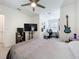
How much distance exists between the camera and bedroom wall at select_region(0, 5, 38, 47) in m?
7.44

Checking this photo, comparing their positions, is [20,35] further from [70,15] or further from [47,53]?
[47,53]

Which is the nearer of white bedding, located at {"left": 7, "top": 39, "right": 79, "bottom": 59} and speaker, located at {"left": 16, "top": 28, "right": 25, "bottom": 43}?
white bedding, located at {"left": 7, "top": 39, "right": 79, "bottom": 59}

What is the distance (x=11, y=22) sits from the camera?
7.94 m

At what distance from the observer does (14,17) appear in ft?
26.9

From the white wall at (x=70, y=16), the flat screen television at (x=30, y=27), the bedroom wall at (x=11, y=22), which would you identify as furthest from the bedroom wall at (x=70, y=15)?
the bedroom wall at (x=11, y=22)

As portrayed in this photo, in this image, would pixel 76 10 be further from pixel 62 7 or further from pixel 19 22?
pixel 19 22

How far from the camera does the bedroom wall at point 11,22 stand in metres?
7.44

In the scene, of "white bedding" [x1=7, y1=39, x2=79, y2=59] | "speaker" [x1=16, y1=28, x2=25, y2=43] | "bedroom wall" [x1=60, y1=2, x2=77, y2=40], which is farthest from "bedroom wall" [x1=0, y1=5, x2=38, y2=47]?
"white bedding" [x1=7, y1=39, x2=79, y2=59]

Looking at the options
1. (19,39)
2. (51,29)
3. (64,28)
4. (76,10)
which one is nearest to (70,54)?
(76,10)

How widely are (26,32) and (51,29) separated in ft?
12.5

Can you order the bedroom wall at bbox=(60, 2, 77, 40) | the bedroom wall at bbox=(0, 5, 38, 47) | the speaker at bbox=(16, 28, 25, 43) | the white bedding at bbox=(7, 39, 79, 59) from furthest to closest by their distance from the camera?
1. the speaker at bbox=(16, 28, 25, 43)
2. the bedroom wall at bbox=(0, 5, 38, 47)
3. the bedroom wall at bbox=(60, 2, 77, 40)
4. the white bedding at bbox=(7, 39, 79, 59)

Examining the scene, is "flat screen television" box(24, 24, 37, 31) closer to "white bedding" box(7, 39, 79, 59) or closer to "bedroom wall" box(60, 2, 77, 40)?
"bedroom wall" box(60, 2, 77, 40)

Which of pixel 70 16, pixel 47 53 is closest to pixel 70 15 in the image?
pixel 70 16

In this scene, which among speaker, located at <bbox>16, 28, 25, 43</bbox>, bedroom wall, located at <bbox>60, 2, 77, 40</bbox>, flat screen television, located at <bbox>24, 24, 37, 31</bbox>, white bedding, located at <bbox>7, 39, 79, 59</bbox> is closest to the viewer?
white bedding, located at <bbox>7, 39, 79, 59</bbox>
